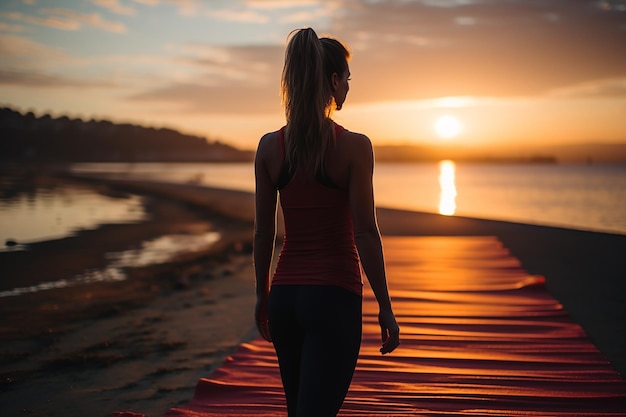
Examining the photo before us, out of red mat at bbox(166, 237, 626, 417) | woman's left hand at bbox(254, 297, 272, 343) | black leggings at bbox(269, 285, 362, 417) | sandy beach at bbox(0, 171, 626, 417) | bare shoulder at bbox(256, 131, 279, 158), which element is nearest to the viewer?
black leggings at bbox(269, 285, 362, 417)

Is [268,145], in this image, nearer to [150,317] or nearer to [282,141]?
[282,141]

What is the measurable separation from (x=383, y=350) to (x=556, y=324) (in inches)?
156

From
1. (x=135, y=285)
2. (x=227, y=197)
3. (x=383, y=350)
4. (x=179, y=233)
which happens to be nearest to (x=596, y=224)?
(x=227, y=197)

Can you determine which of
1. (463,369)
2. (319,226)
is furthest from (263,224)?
(463,369)

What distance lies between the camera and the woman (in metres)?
1.85

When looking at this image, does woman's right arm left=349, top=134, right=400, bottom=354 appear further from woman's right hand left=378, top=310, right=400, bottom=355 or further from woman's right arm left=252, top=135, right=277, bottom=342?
woman's right arm left=252, top=135, right=277, bottom=342

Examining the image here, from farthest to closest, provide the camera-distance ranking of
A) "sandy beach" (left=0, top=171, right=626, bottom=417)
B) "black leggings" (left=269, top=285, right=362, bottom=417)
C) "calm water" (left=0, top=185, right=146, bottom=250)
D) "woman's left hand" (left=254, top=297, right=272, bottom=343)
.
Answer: "calm water" (left=0, top=185, right=146, bottom=250) < "sandy beach" (left=0, top=171, right=626, bottom=417) < "woman's left hand" (left=254, top=297, right=272, bottom=343) < "black leggings" (left=269, top=285, right=362, bottom=417)

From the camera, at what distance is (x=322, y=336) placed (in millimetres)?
1848

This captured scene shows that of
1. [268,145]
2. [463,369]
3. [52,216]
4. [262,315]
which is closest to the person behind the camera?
[268,145]

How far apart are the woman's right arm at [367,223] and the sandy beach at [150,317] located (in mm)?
2351

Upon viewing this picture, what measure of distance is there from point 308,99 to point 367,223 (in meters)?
0.42

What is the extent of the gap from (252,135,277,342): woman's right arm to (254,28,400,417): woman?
37 millimetres

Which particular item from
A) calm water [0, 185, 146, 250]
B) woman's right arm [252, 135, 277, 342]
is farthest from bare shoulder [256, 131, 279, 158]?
calm water [0, 185, 146, 250]

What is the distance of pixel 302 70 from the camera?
188cm
